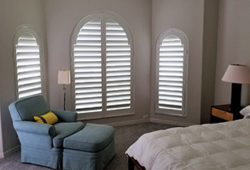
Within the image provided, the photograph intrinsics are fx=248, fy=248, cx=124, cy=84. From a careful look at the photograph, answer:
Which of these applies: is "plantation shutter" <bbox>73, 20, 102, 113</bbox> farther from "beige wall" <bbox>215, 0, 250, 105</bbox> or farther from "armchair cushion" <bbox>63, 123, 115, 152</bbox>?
"beige wall" <bbox>215, 0, 250, 105</bbox>

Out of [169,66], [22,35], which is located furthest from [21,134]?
[169,66]

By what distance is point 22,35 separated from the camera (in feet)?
13.0

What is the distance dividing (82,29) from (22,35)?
1.16 metres

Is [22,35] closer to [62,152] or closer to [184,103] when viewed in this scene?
[62,152]

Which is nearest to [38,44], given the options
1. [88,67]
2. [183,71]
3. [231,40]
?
[88,67]

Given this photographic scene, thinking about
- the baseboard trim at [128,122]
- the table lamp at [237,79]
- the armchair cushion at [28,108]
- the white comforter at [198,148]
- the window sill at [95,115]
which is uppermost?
the table lamp at [237,79]

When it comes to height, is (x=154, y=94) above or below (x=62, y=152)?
above

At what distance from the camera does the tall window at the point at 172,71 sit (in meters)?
4.92

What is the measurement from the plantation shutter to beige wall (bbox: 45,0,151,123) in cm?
19

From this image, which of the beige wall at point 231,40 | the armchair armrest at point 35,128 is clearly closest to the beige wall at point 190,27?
the beige wall at point 231,40

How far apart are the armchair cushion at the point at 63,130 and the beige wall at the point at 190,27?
2.34 metres

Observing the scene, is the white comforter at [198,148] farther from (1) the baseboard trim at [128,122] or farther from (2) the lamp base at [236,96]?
(1) the baseboard trim at [128,122]

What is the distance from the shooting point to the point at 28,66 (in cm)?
411

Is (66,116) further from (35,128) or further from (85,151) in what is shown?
(85,151)
